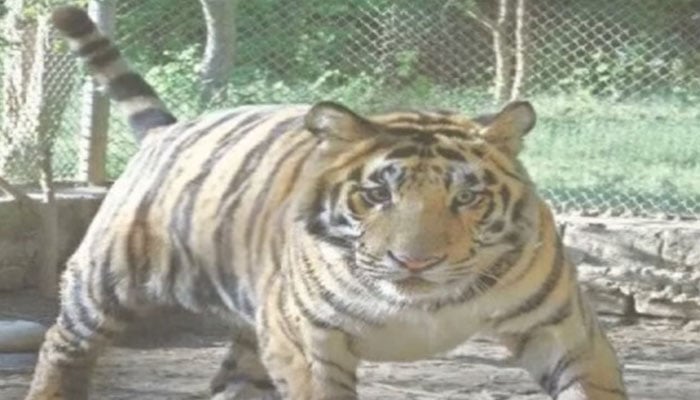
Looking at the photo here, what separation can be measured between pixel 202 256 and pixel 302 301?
701mm

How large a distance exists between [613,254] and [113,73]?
3026mm

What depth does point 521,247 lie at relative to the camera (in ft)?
13.3

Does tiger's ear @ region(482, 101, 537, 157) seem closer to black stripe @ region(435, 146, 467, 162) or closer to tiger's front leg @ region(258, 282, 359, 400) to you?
black stripe @ region(435, 146, 467, 162)

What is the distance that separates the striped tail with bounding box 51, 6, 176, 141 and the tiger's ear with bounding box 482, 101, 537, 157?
5.44 feet

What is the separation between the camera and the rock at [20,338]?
253 inches

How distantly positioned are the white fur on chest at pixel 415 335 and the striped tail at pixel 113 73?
62.5 inches

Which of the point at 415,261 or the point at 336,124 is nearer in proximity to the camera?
the point at 415,261

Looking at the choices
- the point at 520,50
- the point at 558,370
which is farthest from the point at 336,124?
the point at 520,50

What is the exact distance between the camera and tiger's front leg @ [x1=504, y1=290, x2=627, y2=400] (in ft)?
13.4

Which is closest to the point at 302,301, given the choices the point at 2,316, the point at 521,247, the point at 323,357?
the point at 323,357

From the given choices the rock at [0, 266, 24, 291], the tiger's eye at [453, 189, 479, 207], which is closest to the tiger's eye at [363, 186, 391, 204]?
the tiger's eye at [453, 189, 479, 207]

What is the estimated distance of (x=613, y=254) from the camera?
7859mm

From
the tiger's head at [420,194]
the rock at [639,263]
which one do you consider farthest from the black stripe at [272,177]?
the rock at [639,263]

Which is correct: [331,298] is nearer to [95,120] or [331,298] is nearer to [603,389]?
[603,389]
